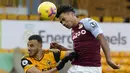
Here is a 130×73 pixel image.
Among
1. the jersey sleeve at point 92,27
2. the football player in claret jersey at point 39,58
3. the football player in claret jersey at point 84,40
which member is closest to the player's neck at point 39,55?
the football player in claret jersey at point 39,58

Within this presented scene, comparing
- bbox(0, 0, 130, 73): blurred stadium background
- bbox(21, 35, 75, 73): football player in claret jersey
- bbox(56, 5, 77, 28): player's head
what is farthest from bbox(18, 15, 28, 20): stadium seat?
bbox(56, 5, 77, 28): player's head

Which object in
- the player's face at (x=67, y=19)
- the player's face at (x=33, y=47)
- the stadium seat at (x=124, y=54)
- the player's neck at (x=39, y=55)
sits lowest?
the stadium seat at (x=124, y=54)

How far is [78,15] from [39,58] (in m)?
6.69

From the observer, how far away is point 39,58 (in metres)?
5.90

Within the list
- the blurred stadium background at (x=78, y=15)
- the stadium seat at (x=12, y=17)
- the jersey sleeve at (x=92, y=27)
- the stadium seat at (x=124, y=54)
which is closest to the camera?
the jersey sleeve at (x=92, y=27)

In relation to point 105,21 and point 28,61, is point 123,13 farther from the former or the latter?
point 28,61

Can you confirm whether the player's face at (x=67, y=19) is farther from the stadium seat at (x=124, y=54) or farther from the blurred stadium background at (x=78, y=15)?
the stadium seat at (x=124, y=54)

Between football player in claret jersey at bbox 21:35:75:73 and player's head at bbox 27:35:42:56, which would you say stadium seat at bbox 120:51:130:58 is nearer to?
football player in claret jersey at bbox 21:35:75:73

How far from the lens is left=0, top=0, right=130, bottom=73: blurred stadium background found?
10461mm

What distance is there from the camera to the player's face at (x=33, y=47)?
5793 millimetres

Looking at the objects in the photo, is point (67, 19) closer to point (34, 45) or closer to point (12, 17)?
point (34, 45)

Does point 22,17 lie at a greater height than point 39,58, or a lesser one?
lesser

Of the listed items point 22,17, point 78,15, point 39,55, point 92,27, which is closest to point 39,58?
point 39,55

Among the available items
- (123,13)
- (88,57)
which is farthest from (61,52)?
(123,13)
